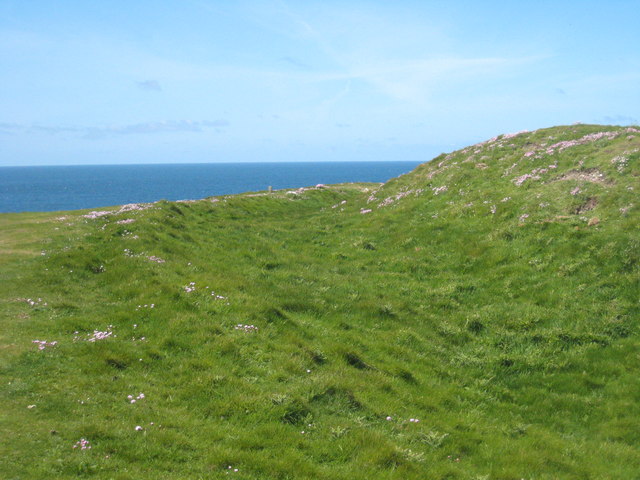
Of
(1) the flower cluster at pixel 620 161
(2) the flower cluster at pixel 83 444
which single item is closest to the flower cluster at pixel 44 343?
(2) the flower cluster at pixel 83 444

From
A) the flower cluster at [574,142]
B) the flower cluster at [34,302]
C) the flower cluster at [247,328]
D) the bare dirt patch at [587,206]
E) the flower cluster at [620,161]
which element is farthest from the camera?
the flower cluster at [574,142]

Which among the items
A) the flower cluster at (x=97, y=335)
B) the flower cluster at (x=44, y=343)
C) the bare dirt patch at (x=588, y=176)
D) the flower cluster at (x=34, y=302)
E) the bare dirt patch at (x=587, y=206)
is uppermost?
the bare dirt patch at (x=588, y=176)

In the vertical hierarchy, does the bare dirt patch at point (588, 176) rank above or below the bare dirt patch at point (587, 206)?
above

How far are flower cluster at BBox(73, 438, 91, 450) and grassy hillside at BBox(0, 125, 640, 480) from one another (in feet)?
0.11

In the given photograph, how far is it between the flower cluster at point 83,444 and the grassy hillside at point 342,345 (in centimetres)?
3

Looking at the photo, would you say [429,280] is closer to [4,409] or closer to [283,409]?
[283,409]

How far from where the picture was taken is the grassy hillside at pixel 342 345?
29.3ft

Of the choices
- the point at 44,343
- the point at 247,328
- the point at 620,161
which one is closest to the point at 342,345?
the point at 247,328

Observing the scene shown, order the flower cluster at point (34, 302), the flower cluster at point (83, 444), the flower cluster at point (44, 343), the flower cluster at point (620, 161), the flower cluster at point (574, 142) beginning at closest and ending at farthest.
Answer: the flower cluster at point (83, 444), the flower cluster at point (44, 343), the flower cluster at point (34, 302), the flower cluster at point (620, 161), the flower cluster at point (574, 142)

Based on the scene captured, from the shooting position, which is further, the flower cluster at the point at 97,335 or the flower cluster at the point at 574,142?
the flower cluster at the point at 574,142

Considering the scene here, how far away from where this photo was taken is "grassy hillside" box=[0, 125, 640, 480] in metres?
8.93

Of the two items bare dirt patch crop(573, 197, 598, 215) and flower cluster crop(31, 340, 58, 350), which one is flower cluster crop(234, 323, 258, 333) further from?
bare dirt patch crop(573, 197, 598, 215)

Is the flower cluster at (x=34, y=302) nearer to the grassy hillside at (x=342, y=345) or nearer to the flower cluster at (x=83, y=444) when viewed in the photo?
the grassy hillside at (x=342, y=345)

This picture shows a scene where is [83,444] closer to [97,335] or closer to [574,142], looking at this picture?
[97,335]
